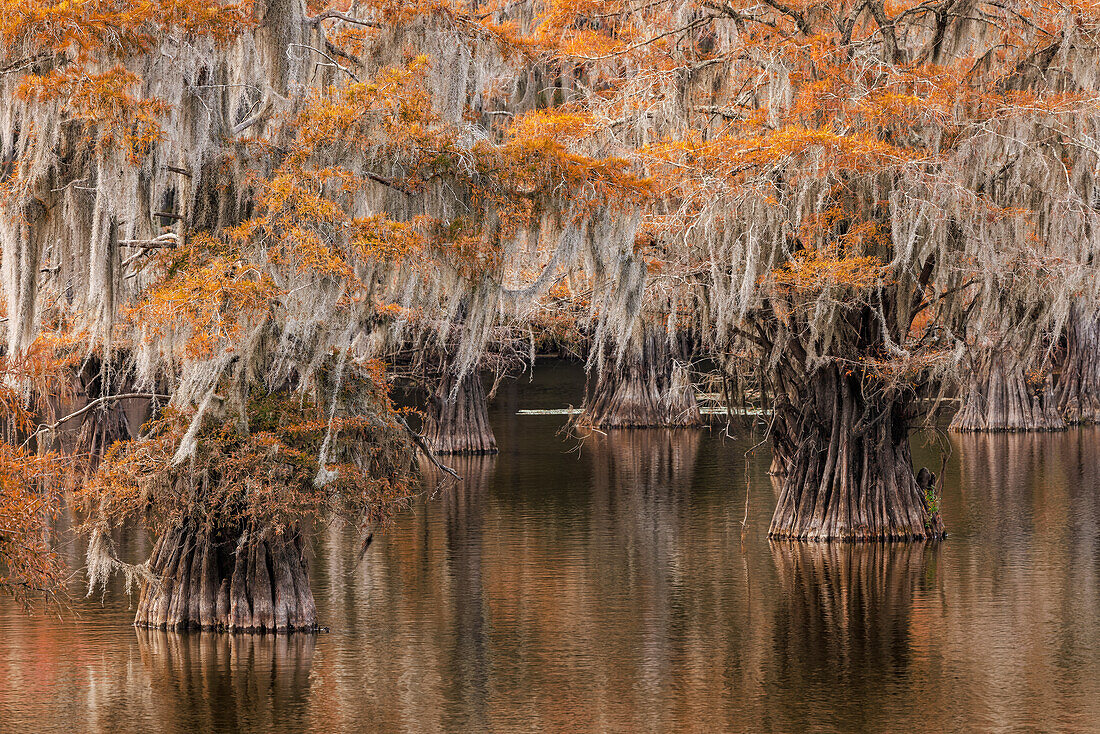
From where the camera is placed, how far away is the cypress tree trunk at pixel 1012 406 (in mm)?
30516

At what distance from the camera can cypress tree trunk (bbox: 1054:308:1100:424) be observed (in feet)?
103

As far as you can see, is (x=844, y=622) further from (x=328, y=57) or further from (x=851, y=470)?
(x=328, y=57)

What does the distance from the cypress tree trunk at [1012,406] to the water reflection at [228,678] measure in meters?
21.8

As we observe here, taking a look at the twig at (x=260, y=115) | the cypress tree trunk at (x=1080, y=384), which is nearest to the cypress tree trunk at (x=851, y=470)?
the twig at (x=260, y=115)

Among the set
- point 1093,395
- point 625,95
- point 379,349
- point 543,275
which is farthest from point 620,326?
point 1093,395

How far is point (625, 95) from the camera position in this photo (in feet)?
54.4

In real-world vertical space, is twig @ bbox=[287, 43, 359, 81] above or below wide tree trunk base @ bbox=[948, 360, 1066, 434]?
above

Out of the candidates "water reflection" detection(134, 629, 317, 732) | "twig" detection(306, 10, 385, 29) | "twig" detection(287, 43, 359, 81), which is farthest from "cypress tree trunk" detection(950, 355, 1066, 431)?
"water reflection" detection(134, 629, 317, 732)

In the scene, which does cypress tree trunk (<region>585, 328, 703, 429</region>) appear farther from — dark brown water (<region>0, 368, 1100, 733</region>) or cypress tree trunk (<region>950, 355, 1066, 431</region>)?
dark brown water (<region>0, 368, 1100, 733</region>)

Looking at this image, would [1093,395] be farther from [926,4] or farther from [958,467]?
[926,4]

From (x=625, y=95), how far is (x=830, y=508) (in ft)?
17.2

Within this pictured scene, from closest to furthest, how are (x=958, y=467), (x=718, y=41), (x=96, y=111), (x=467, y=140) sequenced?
(x=96, y=111) → (x=467, y=140) → (x=718, y=41) → (x=958, y=467)

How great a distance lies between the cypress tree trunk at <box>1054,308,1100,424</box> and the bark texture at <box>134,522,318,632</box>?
2312 cm

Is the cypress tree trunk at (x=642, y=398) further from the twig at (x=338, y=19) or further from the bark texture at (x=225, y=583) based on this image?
the bark texture at (x=225, y=583)
